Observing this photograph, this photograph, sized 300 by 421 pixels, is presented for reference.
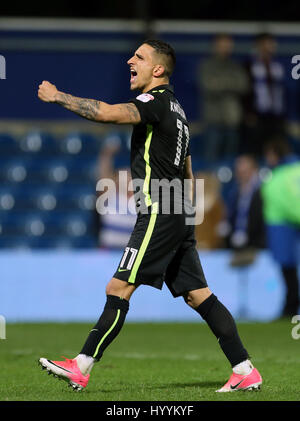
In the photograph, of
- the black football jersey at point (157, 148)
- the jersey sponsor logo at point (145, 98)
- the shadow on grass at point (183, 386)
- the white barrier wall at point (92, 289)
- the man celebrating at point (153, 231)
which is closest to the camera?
the man celebrating at point (153, 231)

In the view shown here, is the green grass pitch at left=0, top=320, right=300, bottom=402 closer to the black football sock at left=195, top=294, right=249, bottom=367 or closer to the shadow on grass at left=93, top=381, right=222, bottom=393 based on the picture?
the shadow on grass at left=93, top=381, right=222, bottom=393

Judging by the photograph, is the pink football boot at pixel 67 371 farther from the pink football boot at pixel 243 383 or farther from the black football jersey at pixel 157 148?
the black football jersey at pixel 157 148

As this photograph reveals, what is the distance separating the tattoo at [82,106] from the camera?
19.8 ft

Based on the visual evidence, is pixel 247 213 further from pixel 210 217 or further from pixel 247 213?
pixel 210 217

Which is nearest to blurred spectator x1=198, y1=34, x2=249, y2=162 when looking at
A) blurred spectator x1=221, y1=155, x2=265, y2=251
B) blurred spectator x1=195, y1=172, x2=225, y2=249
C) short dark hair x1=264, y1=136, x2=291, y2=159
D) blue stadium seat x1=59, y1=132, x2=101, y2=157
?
blurred spectator x1=195, y1=172, x2=225, y2=249

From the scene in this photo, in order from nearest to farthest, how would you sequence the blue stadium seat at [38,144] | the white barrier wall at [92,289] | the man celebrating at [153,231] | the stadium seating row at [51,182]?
the man celebrating at [153,231] < the white barrier wall at [92,289] < the stadium seating row at [51,182] < the blue stadium seat at [38,144]

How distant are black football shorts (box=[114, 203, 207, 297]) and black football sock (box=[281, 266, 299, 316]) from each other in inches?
260

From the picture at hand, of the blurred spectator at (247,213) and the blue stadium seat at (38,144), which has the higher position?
the blue stadium seat at (38,144)

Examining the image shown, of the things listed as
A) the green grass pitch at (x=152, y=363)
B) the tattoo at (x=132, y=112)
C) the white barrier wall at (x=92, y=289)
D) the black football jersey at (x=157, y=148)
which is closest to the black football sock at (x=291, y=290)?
the green grass pitch at (x=152, y=363)

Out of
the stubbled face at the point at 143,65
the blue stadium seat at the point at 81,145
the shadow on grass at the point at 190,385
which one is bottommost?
the shadow on grass at the point at 190,385

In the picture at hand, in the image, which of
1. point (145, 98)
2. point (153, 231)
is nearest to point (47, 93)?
point (145, 98)

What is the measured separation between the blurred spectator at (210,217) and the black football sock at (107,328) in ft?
25.5
